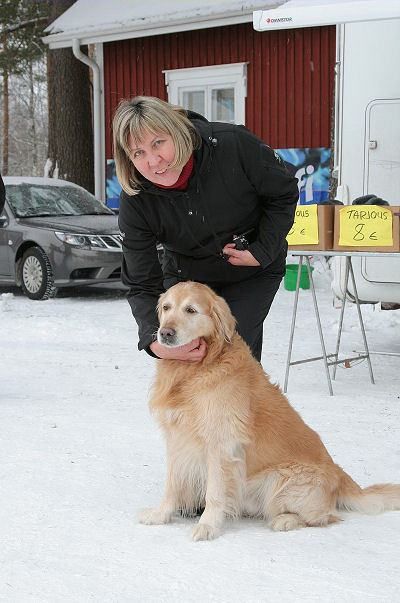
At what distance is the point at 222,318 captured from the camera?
3.23 metres

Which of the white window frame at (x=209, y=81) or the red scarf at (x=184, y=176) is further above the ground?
the white window frame at (x=209, y=81)

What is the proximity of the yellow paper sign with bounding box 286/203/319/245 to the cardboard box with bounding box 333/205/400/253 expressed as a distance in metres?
0.16

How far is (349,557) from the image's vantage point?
2.98 m

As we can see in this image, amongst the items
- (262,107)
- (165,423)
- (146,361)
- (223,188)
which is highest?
(262,107)

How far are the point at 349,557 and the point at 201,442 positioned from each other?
73 centimetres

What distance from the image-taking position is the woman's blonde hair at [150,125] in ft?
10.2

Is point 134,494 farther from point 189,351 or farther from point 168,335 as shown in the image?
point 168,335

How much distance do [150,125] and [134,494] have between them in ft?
5.79

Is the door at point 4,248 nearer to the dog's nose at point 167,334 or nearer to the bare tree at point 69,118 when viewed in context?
the bare tree at point 69,118

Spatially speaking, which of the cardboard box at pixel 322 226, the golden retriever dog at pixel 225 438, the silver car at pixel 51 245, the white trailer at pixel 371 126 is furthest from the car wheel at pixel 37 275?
the golden retriever dog at pixel 225 438

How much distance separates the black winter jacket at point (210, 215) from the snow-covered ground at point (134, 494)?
0.87 meters

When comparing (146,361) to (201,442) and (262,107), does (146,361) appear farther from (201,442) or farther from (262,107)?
(262,107)

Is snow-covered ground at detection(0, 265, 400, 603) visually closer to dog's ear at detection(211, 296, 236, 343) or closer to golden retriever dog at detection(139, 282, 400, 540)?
golden retriever dog at detection(139, 282, 400, 540)

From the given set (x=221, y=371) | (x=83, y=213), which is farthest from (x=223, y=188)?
(x=83, y=213)
